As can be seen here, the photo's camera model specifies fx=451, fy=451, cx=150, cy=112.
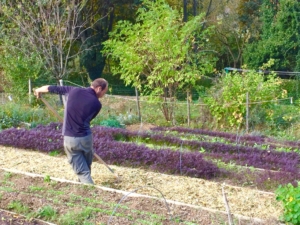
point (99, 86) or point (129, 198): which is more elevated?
point (99, 86)

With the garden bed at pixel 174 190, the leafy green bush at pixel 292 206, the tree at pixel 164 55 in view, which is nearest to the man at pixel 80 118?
the garden bed at pixel 174 190

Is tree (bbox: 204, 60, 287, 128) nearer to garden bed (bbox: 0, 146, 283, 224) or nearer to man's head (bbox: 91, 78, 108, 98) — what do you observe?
garden bed (bbox: 0, 146, 283, 224)

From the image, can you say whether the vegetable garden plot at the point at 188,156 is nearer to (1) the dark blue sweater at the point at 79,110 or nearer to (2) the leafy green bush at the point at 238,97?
(1) the dark blue sweater at the point at 79,110

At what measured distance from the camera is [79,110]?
18.5 feet

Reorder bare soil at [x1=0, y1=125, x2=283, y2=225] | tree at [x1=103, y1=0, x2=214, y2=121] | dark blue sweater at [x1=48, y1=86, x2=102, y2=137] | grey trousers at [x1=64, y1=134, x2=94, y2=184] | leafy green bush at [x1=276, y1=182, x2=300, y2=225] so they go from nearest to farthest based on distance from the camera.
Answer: leafy green bush at [x1=276, y1=182, x2=300, y2=225] → bare soil at [x1=0, y1=125, x2=283, y2=225] → dark blue sweater at [x1=48, y1=86, x2=102, y2=137] → grey trousers at [x1=64, y1=134, x2=94, y2=184] → tree at [x1=103, y1=0, x2=214, y2=121]

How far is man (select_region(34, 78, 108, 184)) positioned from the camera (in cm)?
563

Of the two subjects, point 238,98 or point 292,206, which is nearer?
point 292,206

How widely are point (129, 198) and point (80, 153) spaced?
1.01 meters

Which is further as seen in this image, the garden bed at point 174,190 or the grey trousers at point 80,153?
the grey trousers at point 80,153

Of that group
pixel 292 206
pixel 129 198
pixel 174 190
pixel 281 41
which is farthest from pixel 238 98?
pixel 281 41

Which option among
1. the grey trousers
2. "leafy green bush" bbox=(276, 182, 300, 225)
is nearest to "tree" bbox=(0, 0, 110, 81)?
the grey trousers

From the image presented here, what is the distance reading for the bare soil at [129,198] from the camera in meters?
4.72

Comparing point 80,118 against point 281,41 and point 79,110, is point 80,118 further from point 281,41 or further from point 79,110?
point 281,41

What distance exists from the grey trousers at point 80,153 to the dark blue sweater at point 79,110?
0.25ft
